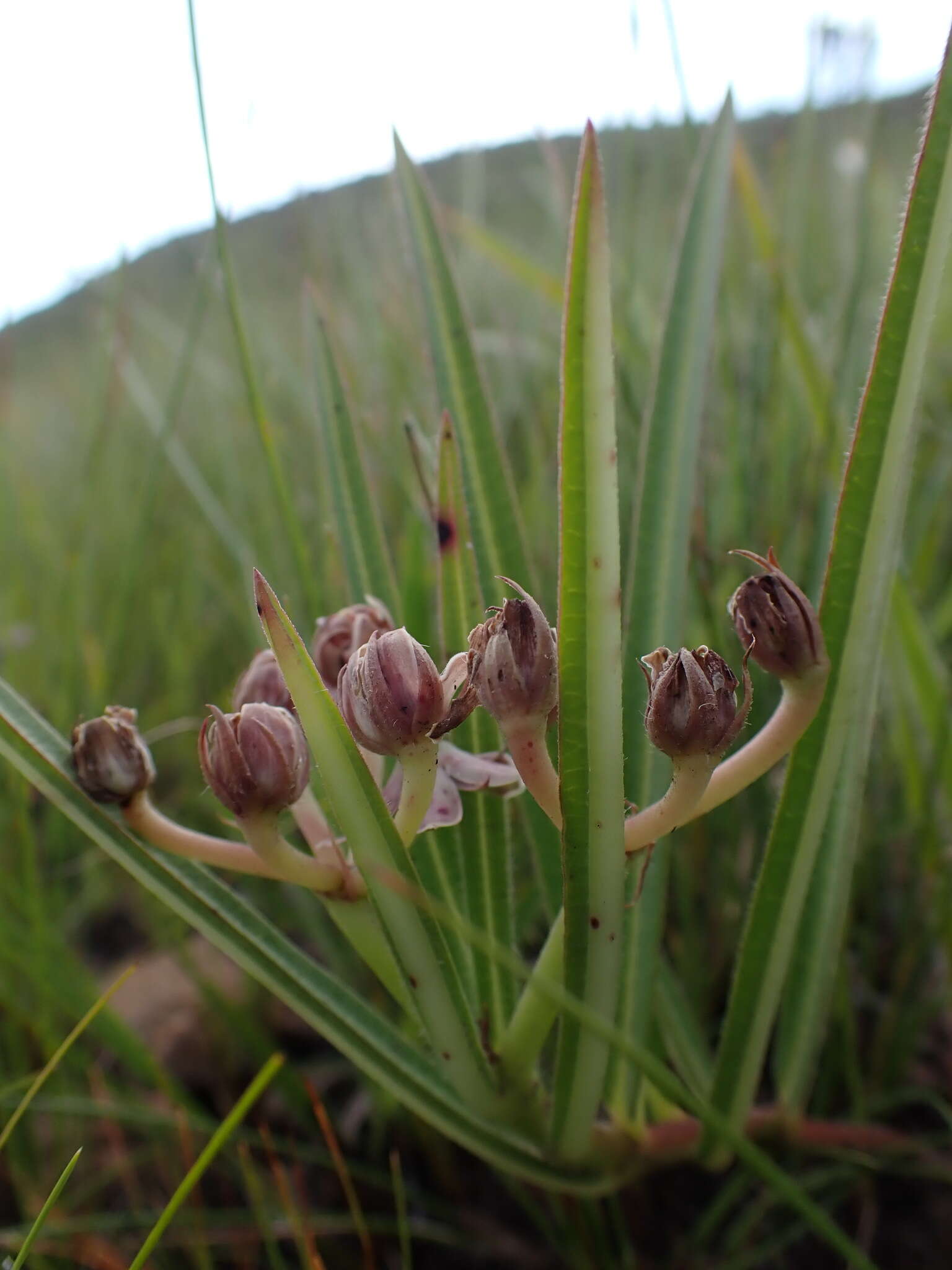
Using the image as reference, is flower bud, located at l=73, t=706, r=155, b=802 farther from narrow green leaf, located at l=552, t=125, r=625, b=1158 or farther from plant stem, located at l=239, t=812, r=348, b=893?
narrow green leaf, located at l=552, t=125, r=625, b=1158

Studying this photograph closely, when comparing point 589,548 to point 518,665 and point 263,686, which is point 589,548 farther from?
point 263,686

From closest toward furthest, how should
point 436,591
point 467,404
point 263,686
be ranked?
point 263,686
point 467,404
point 436,591

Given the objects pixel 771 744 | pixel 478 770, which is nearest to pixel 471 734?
pixel 478 770

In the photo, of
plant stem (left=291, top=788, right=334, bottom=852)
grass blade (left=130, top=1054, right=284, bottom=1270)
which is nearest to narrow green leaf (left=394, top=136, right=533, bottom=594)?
plant stem (left=291, top=788, right=334, bottom=852)

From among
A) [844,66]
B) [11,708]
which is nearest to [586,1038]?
[11,708]

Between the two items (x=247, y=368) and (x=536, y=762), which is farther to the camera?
(x=247, y=368)

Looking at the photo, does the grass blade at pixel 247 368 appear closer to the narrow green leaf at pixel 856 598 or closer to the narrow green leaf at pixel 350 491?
the narrow green leaf at pixel 350 491

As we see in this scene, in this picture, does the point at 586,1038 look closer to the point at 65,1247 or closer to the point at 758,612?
the point at 758,612
